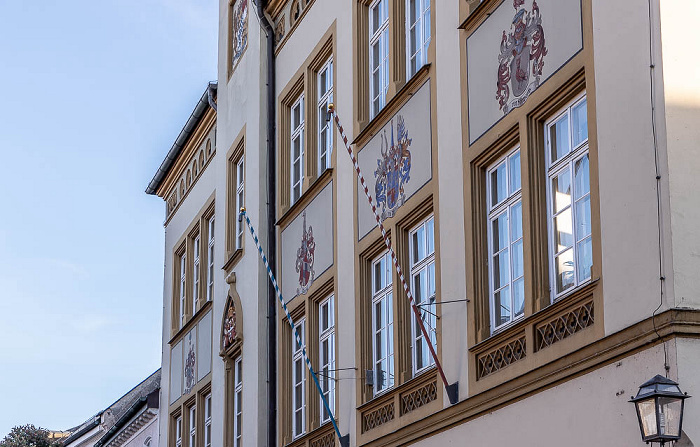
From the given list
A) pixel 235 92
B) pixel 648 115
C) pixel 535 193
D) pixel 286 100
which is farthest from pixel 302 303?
pixel 648 115

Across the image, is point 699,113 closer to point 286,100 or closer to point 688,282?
point 688,282

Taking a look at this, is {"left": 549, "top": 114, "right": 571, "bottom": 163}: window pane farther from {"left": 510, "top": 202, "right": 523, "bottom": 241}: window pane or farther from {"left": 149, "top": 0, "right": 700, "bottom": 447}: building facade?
{"left": 510, "top": 202, "right": 523, "bottom": 241}: window pane

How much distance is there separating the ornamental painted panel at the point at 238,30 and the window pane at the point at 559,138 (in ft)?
40.5

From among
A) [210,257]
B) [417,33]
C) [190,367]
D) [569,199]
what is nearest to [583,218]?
[569,199]

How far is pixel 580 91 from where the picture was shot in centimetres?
1136

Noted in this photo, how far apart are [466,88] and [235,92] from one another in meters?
11.0

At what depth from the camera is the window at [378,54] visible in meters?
16.6

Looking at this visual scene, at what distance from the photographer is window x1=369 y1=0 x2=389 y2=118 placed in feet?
54.5

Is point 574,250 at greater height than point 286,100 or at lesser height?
lesser

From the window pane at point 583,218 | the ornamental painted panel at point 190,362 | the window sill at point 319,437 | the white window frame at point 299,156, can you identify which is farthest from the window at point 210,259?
the window pane at point 583,218

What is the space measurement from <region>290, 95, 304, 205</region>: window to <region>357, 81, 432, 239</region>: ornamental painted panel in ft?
11.3

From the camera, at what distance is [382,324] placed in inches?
627

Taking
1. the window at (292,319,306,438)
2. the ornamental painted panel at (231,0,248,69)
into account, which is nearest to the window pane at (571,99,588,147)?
the window at (292,319,306,438)

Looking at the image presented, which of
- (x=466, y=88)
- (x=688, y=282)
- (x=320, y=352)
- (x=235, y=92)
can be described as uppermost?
(x=235, y=92)
